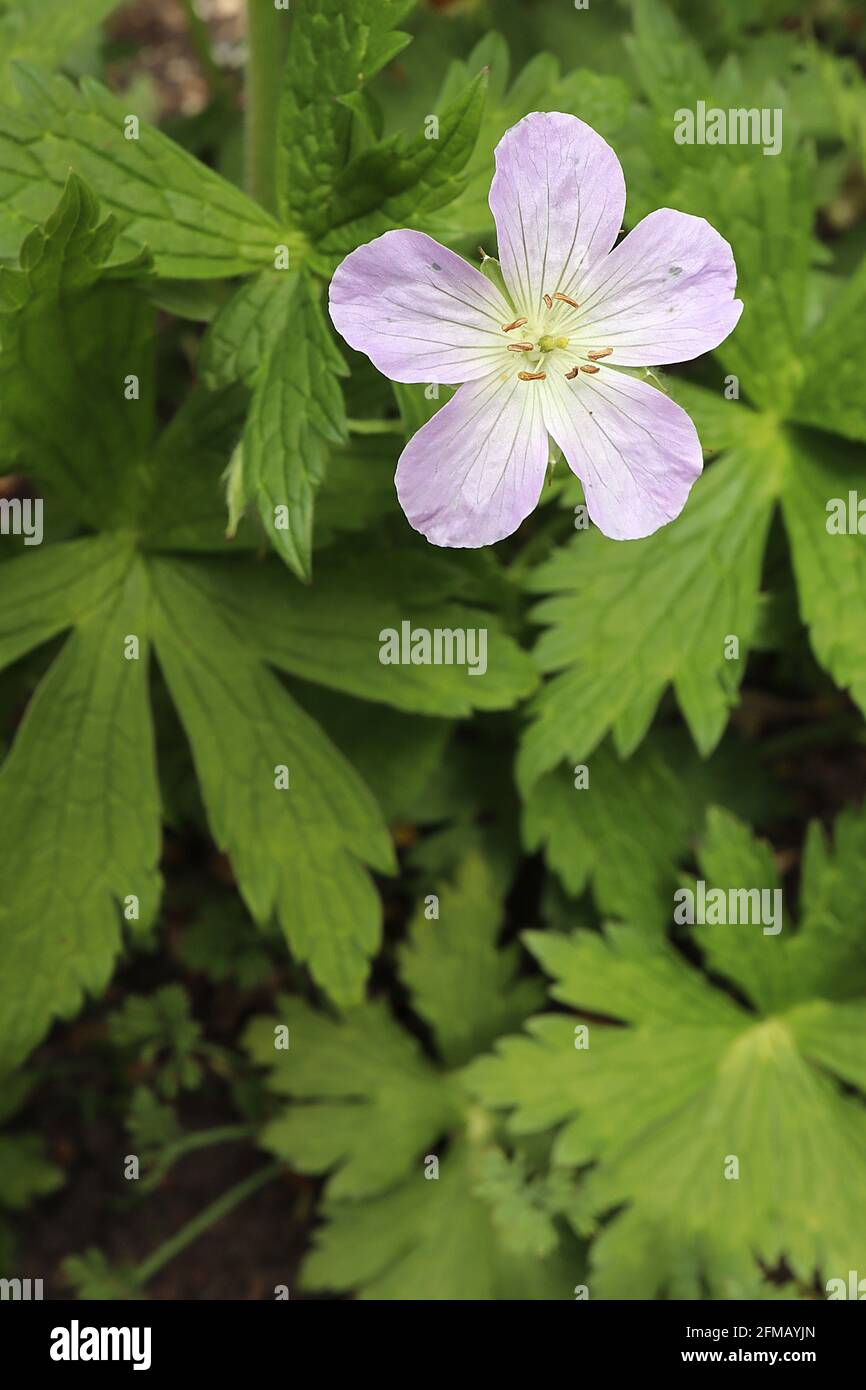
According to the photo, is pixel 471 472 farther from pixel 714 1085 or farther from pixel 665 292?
pixel 714 1085

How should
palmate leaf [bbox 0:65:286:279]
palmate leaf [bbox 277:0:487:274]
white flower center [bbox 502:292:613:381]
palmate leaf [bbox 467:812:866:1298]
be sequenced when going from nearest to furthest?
1. white flower center [bbox 502:292:613:381]
2. palmate leaf [bbox 277:0:487:274]
3. palmate leaf [bbox 0:65:286:279]
4. palmate leaf [bbox 467:812:866:1298]

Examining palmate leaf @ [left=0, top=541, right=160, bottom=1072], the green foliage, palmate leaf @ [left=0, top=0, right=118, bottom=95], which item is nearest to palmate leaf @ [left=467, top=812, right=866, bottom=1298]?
the green foliage

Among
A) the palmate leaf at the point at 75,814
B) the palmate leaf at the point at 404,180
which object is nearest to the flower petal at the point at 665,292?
the palmate leaf at the point at 404,180

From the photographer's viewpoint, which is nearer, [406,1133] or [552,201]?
[552,201]

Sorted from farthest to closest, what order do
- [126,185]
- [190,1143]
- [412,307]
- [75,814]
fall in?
[190,1143], [75,814], [126,185], [412,307]

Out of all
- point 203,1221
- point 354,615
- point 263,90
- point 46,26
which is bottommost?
point 203,1221

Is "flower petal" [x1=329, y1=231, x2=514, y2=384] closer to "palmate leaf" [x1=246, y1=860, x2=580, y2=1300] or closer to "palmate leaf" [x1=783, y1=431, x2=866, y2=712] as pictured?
"palmate leaf" [x1=783, y1=431, x2=866, y2=712]

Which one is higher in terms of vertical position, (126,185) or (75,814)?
(126,185)

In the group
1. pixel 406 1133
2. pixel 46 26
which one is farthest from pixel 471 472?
pixel 406 1133
